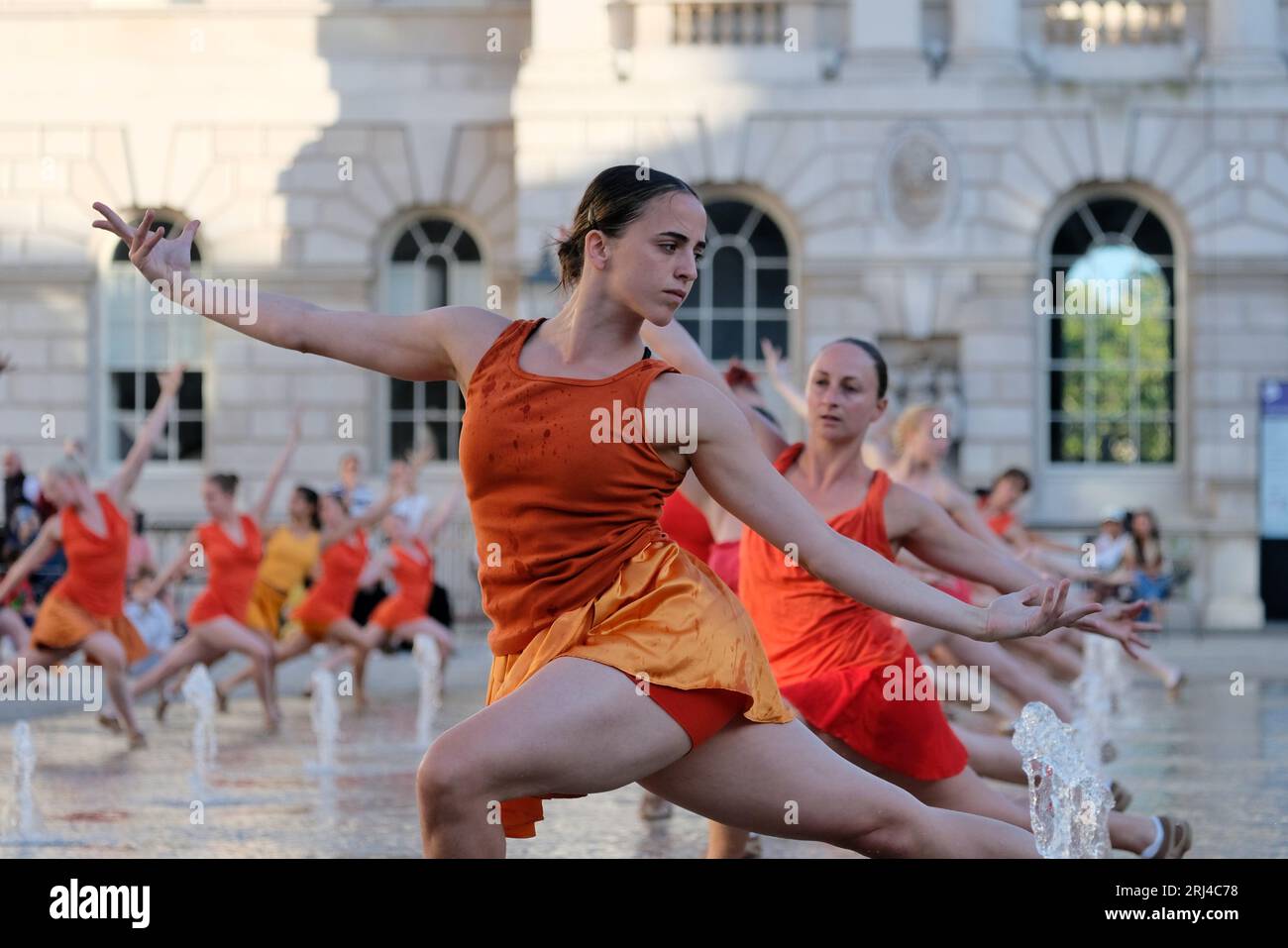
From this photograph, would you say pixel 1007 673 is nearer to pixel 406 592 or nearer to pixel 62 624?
pixel 62 624

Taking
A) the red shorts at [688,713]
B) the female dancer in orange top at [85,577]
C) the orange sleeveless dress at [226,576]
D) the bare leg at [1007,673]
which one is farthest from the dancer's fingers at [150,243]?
the orange sleeveless dress at [226,576]

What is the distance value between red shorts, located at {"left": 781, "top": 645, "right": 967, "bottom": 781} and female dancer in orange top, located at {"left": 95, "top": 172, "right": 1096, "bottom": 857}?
1.70 metres

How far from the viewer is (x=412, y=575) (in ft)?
56.0

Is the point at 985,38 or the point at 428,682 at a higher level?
the point at 985,38

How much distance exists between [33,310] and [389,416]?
14.5ft

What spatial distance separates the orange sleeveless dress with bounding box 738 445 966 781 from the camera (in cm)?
668

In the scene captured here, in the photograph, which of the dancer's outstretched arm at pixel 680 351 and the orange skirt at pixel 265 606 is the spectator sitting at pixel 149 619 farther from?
the dancer's outstretched arm at pixel 680 351

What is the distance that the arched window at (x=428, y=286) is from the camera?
2659 centimetres

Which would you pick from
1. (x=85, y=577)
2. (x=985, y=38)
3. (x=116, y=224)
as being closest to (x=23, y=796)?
(x=85, y=577)

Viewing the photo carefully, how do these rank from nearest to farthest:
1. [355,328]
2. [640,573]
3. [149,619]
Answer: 1. [640,573]
2. [355,328]
3. [149,619]

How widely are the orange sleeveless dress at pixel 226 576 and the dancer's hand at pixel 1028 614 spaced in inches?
408

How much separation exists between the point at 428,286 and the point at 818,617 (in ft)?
66.3

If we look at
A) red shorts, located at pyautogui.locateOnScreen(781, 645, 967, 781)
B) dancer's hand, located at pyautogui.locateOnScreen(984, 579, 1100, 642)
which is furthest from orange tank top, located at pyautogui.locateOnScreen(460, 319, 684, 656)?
red shorts, located at pyautogui.locateOnScreen(781, 645, 967, 781)

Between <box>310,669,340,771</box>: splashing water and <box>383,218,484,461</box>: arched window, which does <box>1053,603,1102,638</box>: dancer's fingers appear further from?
<box>383,218,484,461</box>: arched window
